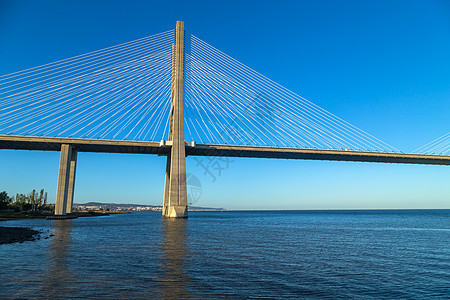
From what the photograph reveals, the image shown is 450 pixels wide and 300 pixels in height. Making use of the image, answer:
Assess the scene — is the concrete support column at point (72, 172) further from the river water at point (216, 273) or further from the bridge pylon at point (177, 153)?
the river water at point (216, 273)

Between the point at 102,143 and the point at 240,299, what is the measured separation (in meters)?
52.2

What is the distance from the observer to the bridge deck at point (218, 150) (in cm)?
5616

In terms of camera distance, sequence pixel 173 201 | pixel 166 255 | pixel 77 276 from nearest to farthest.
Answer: pixel 77 276 → pixel 166 255 → pixel 173 201

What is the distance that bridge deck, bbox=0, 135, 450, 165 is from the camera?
56156mm

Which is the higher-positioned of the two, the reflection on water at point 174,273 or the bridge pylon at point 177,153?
the bridge pylon at point 177,153

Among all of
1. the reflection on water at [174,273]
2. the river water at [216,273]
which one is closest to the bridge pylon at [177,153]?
the reflection on water at [174,273]

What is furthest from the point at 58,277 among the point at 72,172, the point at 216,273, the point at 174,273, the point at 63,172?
the point at 72,172

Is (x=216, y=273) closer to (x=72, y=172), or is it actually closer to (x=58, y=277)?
(x=58, y=277)

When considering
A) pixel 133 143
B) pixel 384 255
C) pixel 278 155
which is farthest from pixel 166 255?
pixel 278 155

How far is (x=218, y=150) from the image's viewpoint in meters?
62.0

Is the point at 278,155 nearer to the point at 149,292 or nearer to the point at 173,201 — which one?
the point at 173,201

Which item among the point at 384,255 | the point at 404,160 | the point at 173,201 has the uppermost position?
the point at 404,160

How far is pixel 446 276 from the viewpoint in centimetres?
1348

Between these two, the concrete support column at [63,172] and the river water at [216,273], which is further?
the concrete support column at [63,172]
